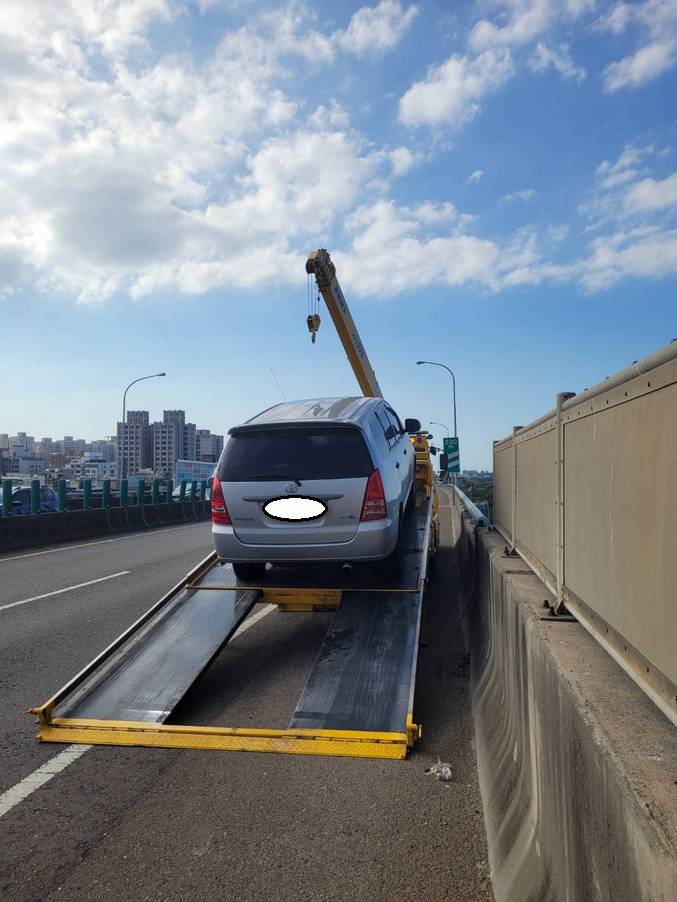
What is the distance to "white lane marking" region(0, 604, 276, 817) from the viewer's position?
411cm

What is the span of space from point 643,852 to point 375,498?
534 cm

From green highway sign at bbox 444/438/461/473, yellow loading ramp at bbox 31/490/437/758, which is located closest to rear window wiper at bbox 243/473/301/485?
yellow loading ramp at bbox 31/490/437/758

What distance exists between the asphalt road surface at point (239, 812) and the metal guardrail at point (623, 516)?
1.28 m

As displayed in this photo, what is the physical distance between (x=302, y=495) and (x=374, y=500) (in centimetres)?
67

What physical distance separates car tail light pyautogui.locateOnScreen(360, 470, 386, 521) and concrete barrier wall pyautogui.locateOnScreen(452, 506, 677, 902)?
2.13 meters

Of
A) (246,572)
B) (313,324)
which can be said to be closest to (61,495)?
(313,324)

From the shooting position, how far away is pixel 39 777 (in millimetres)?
4434

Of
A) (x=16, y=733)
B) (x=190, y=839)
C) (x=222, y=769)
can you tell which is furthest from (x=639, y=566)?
(x=16, y=733)

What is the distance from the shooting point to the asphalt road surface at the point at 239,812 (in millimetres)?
3336

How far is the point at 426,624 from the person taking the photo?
8992mm

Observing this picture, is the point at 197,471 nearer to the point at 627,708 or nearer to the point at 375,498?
the point at 375,498

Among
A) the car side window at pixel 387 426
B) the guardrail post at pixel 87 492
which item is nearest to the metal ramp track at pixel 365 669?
the car side window at pixel 387 426

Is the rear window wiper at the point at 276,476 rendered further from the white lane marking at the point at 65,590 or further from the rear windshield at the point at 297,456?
the white lane marking at the point at 65,590

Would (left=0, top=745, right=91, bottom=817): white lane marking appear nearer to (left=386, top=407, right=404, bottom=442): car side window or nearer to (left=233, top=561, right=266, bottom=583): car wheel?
(left=233, top=561, right=266, bottom=583): car wheel
